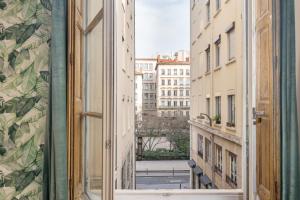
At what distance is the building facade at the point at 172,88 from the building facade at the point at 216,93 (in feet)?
2.50

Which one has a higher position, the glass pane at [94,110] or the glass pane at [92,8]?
the glass pane at [92,8]

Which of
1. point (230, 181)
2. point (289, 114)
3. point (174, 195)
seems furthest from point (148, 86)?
point (289, 114)

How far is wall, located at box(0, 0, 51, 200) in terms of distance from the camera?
208cm

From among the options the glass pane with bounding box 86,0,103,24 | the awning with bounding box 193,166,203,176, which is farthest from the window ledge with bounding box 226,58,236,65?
the glass pane with bounding box 86,0,103,24

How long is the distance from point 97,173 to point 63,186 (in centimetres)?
22

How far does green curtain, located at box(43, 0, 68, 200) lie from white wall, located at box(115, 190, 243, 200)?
3.62 ft

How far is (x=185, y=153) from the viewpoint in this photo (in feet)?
31.9

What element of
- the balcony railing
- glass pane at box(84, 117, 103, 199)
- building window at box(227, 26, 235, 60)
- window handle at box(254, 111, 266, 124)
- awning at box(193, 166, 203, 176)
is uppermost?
building window at box(227, 26, 235, 60)

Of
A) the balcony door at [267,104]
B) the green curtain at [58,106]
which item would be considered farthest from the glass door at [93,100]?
the balcony door at [267,104]

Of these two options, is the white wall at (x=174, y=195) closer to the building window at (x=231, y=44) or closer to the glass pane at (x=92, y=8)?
the glass pane at (x=92, y=8)

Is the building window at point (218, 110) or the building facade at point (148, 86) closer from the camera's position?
the building window at point (218, 110)

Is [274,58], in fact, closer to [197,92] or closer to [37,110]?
[37,110]

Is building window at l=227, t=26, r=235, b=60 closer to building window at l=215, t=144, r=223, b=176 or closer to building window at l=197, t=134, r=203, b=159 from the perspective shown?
building window at l=215, t=144, r=223, b=176

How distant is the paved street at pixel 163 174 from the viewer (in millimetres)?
8055
